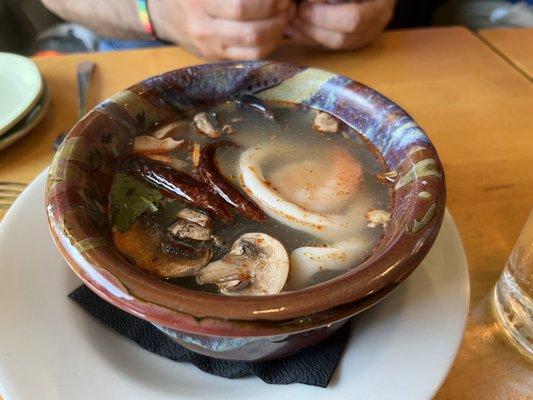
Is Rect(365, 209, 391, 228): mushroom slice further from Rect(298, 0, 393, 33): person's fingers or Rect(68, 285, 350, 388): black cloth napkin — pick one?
Rect(298, 0, 393, 33): person's fingers

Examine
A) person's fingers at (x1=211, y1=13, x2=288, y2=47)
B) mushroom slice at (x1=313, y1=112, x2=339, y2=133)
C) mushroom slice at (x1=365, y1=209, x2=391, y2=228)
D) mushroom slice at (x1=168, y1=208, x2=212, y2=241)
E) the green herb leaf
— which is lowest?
person's fingers at (x1=211, y1=13, x2=288, y2=47)

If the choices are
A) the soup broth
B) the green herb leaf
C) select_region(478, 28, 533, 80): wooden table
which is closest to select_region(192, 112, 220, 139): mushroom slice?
the soup broth

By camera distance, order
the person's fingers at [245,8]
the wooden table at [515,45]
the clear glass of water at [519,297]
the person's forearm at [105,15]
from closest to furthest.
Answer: the clear glass of water at [519,297] < the person's fingers at [245,8] < the wooden table at [515,45] < the person's forearm at [105,15]

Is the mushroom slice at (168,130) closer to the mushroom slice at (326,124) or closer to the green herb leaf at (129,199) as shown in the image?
the green herb leaf at (129,199)

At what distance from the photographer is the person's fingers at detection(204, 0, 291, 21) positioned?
126 centimetres

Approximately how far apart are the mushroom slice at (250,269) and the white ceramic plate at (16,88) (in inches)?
25.3

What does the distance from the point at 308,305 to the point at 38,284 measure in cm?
42

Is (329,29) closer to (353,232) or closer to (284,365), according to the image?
(353,232)

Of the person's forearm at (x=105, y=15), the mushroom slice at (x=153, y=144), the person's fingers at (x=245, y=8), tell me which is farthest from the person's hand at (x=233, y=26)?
the mushroom slice at (x=153, y=144)

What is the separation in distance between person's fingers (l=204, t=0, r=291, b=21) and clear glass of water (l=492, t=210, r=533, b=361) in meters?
0.78

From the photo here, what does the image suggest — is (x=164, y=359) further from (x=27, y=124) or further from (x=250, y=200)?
(x=27, y=124)

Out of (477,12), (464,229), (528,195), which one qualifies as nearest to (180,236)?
(464,229)

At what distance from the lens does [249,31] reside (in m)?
1.29

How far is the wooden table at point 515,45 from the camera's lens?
4.62 feet
